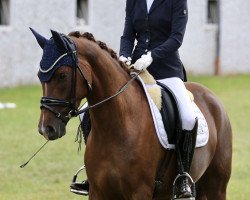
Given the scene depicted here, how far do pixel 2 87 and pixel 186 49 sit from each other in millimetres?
7414

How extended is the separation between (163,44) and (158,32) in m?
0.21

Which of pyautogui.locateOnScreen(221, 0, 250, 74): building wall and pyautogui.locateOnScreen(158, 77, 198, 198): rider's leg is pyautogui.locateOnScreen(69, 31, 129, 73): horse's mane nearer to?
pyautogui.locateOnScreen(158, 77, 198, 198): rider's leg

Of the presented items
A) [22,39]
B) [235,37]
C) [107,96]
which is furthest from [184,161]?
[235,37]

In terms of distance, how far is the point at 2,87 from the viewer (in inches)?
986

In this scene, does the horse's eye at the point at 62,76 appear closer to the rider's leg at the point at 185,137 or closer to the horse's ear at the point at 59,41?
the horse's ear at the point at 59,41

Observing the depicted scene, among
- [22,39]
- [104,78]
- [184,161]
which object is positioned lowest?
[22,39]

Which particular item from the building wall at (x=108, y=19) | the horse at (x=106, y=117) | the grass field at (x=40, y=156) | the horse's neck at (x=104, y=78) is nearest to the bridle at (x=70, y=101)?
the horse at (x=106, y=117)

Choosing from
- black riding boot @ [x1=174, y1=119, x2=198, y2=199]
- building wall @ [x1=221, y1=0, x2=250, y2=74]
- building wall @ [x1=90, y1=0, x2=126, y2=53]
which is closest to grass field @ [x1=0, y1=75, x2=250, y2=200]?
black riding boot @ [x1=174, y1=119, x2=198, y2=199]

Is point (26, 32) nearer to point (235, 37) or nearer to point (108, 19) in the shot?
point (108, 19)

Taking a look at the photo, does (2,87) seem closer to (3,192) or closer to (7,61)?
(7,61)

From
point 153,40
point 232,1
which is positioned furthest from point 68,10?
point 153,40

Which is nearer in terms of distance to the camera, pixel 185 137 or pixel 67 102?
pixel 67 102

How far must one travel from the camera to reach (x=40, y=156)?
14320 millimetres

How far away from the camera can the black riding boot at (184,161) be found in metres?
7.36
